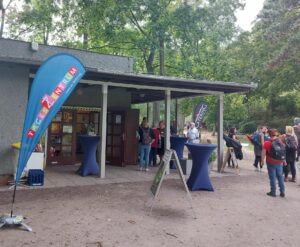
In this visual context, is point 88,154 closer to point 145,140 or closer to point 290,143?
point 145,140

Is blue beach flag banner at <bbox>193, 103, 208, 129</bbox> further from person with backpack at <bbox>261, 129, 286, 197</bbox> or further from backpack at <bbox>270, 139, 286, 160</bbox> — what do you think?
backpack at <bbox>270, 139, 286, 160</bbox>

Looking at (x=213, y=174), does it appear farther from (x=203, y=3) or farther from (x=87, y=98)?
(x=203, y=3)

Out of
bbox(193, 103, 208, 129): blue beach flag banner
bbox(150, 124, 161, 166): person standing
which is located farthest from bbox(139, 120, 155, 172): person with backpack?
bbox(193, 103, 208, 129): blue beach flag banner

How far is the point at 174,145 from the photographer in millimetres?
11859

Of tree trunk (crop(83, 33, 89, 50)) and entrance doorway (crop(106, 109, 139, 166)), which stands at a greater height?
tree trunk (crop(83, 33, 89, 50))

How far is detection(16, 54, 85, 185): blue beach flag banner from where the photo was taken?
491 centimetres

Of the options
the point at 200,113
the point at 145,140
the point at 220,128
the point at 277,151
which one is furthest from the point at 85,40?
the point at 277,151

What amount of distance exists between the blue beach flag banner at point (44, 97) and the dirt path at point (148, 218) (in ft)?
3.56

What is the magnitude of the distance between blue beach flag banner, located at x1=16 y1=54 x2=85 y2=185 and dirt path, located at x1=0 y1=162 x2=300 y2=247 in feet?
3.56

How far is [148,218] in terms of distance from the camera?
570 cm

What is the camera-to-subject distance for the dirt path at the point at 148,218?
4.65 meters

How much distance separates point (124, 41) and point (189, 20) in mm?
4522

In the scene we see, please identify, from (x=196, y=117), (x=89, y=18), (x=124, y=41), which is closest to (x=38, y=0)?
(x=89, y=18)

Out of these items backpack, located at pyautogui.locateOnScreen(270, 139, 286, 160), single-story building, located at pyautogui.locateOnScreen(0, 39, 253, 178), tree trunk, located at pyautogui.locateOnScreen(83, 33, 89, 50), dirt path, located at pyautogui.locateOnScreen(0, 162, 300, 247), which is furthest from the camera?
tree trunk, located at pyautogui.locateOnScreen(83, 33, 89, 50)
